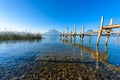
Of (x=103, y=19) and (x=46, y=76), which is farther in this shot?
(x=103, y=19)

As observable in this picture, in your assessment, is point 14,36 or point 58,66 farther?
point 14,36

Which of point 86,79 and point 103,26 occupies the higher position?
point 103,26

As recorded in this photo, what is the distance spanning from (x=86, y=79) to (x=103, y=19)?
12.8m

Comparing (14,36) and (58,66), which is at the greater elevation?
(14,36)

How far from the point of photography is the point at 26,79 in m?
4.82

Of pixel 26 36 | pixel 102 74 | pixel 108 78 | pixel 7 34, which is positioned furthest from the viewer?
pixel 26 36

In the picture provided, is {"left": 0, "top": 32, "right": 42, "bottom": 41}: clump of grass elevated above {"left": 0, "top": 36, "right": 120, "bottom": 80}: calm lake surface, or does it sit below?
above

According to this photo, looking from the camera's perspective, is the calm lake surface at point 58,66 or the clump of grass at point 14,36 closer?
the calm lake surface at point 58,66

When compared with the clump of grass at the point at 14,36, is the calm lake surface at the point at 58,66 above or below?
below

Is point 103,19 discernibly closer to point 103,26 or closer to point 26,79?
point 103,26

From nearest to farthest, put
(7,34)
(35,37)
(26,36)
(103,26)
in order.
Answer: (103,26) → (7,34) → (26,36) → (35,37)

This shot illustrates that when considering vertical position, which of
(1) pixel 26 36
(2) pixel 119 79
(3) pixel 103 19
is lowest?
(2) pixel 119 79

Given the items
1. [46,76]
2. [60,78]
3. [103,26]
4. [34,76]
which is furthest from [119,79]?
[103,26]

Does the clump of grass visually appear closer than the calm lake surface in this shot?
No
